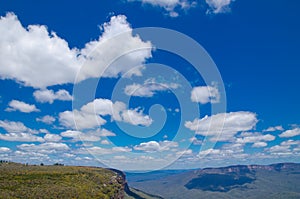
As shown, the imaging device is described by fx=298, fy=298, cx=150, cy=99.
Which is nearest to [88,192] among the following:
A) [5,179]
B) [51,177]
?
[51,177]

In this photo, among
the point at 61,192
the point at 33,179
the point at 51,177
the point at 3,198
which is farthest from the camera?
the point at 51,177

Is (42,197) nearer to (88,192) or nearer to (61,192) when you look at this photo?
(61,192)

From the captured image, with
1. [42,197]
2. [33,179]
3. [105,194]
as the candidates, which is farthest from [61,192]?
[105,194]

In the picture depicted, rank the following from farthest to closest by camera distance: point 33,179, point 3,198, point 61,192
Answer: point 33,179, point 61,192, point 3,198

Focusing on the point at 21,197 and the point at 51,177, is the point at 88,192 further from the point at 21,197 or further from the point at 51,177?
the point at 21,197

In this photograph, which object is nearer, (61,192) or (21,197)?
(21,197)

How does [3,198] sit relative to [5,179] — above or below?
below

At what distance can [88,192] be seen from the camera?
18338 cm

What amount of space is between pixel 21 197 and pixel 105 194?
2718 inches

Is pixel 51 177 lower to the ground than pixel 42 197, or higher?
higher

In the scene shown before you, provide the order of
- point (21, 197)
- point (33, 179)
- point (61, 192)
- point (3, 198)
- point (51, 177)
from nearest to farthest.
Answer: point (3, 198) < point (21, 197) < point (61, 192) < point (33, 179) < point (51, 177)

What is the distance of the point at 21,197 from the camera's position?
139625mm

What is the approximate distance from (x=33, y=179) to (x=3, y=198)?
5188 cm

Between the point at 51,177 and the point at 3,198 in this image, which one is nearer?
the point at 3,198
